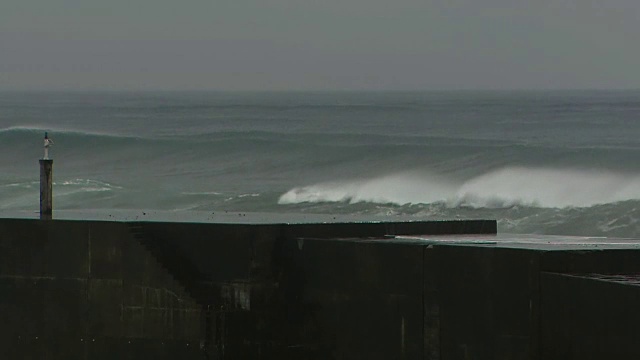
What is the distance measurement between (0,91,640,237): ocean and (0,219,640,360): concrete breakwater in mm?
2543

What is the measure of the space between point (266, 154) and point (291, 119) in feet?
110

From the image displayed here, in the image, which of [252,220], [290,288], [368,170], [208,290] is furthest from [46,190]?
[368,170]

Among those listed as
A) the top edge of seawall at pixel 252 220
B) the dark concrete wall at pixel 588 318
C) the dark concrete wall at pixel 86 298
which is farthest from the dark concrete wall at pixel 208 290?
the dark concrete wall at pixel 588 318

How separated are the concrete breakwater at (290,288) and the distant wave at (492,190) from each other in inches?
687

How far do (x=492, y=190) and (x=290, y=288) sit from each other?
21.6 m

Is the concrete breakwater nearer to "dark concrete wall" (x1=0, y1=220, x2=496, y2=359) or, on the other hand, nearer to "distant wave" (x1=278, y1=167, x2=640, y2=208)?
"dark concrete wall" (x1=0, y1=220, x2=496, y2=359)

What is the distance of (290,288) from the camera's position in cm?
1603

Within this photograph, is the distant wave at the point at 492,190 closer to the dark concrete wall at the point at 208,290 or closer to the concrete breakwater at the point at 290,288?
the concrete breakwater at the point at 290,288

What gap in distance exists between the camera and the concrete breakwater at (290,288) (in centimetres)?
1415

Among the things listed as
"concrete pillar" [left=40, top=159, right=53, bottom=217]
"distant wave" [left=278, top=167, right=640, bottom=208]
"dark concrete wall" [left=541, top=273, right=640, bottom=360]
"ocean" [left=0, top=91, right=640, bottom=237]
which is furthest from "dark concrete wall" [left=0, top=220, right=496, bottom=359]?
"distant wave" [left=278, top=167, right=640, bottom=208]

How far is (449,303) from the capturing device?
14641 mm

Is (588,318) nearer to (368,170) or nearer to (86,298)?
(86,298)

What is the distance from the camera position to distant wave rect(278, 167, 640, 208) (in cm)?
3506

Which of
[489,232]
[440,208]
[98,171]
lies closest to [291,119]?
[98,171]
